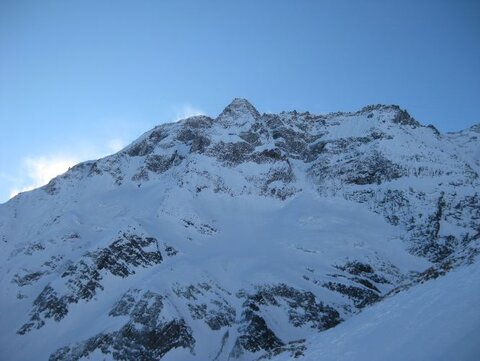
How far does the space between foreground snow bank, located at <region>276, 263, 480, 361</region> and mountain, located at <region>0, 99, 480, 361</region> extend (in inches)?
83.0

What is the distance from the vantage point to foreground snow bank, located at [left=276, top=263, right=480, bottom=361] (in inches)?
556

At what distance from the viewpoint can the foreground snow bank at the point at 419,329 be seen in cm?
1413

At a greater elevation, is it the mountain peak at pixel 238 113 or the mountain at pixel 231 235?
the mountain peak at pixel 238 113

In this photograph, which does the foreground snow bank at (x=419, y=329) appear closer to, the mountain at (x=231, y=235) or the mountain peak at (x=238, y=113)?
the mountain at (x=231, y=235)

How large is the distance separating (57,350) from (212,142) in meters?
63.5

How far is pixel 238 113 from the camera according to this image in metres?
132

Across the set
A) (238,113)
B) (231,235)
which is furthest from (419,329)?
(238,113)

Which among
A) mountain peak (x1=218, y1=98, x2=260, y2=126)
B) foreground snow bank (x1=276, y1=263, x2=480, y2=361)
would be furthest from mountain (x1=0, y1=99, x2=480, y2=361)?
foreground snow bank (x1=276, y1=263, x2=480, y2=361)

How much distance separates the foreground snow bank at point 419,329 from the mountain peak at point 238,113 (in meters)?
109

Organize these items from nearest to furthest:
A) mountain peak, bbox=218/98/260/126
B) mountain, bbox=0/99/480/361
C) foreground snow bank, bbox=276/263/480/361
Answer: foreground snow bank, bbox=276/263/480/361 < mountain, bbox=0/99/480/361 < mountain peak, bbox=218/98/260/126

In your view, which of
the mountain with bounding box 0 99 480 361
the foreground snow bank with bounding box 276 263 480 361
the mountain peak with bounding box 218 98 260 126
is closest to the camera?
the foreground snow bank with bounding box 276 263 480 361

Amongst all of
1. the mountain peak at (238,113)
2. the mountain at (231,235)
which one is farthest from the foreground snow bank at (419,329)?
the mountain peak at (238,113)

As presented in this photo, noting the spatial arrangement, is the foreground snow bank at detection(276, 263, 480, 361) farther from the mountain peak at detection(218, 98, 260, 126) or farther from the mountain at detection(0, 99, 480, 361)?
the mountain peak at detection(218, 98, 260, 126)

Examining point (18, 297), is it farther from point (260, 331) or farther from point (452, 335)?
point (452, 335)
